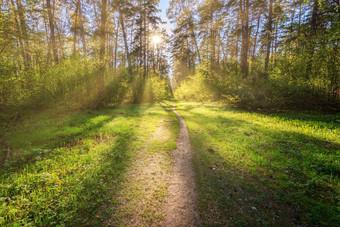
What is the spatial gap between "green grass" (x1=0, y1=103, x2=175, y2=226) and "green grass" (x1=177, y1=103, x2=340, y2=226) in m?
2.39

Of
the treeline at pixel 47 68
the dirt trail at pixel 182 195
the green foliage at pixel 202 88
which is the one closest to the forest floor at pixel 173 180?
the dirt trail at pixel 182 195

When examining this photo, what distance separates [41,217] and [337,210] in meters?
5.63

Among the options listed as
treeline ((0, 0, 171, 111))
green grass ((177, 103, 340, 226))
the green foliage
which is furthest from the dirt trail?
the green foliage

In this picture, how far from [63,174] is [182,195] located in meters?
3.29

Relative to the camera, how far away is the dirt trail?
2.65 m

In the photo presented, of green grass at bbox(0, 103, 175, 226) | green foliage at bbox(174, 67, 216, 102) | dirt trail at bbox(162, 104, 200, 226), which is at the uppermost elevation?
green foliage at bbox(174, 67, 216, 102)

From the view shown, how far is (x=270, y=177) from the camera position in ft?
12.6

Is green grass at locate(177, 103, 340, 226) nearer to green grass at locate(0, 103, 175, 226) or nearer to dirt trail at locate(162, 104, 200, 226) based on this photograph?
dirt trail at locate(162, 104, 200, 226)

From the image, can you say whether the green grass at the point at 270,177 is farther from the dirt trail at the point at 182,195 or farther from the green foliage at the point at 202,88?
the green foliage at the point at 202,88

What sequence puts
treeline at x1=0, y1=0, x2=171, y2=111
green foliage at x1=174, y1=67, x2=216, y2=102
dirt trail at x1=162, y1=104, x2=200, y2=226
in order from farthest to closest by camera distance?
green foliage at x1=174, y1=67, x2=216, y2=102 → treeline at x1=0, y1=0, x2=171, y2=111 → dirt trail at x1=162, y1=104, x2=200, y2=226

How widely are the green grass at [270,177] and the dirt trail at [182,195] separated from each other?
0.66 feet

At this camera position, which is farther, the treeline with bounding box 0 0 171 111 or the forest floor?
the treeline with bounding box 0 0 171 111

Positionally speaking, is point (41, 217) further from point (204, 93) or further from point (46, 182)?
point (204, 93)

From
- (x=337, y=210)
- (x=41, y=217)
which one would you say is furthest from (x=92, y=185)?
(x=337, y=210)
